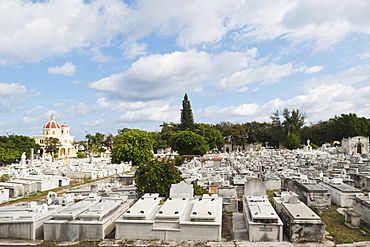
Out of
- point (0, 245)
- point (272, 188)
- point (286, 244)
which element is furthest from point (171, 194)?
point (272, 188)

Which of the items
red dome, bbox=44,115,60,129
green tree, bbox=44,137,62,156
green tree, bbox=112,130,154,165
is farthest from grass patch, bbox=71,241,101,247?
red dome, bbox=44,115,60,129

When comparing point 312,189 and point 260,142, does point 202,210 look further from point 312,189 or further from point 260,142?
point 260,142

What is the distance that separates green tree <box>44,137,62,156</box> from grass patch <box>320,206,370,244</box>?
6064 cm

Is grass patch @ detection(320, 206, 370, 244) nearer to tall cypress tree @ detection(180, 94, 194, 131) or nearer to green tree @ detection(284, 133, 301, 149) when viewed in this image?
green tree @ detection(284, 133, 301, 149)

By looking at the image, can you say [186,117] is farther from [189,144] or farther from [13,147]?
[13,147]

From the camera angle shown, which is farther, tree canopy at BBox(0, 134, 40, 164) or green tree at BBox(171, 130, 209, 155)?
green tree at BBox(171, 130, 209, 155)

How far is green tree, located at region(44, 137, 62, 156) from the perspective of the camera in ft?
204

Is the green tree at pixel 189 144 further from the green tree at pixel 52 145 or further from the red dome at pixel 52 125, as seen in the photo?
the red dome at pixel 52 125

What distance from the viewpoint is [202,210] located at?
7609 millimetres

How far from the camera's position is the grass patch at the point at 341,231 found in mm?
7262

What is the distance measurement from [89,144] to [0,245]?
62.1 meters

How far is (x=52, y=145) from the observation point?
62.2 m

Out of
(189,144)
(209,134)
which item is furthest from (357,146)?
(189,144)

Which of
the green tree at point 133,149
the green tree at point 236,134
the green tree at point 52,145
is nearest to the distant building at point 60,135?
the green tree at point 52,145
